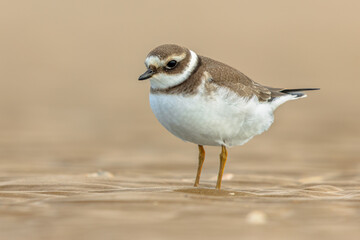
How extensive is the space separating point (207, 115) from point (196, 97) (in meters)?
0.17

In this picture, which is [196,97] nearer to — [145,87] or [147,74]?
[147,74]

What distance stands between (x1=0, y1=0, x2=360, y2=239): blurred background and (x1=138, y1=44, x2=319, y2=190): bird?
2.37 feet

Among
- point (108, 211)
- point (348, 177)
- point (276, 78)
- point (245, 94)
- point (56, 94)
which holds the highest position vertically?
point (276, 78)

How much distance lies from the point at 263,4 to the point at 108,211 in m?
25.1

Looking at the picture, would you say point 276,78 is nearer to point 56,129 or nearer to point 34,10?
point 56,129

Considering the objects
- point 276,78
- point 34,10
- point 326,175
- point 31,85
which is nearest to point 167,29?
point 34,10

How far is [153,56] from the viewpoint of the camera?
5.27m

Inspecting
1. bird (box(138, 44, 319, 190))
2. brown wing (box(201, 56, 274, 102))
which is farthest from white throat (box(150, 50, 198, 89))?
brown wing (box(201, 56, 274, 102))

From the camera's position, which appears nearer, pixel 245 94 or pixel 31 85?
pixel 245 94

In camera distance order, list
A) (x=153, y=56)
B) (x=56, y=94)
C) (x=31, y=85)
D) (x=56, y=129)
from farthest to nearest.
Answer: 1. (x=31, y=85)
2. (x=56, y=94)
3. (x=56, y=129)
4. (x=153, y=56)

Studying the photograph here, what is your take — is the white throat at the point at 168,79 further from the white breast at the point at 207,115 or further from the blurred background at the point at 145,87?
the blurred background at the point at 145,87

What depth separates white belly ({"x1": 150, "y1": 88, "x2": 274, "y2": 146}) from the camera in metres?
5.13

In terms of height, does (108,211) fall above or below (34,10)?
below

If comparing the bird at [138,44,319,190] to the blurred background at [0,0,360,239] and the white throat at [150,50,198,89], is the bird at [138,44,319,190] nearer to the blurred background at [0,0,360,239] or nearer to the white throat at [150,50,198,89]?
the white throat at [150,50,198,89]
